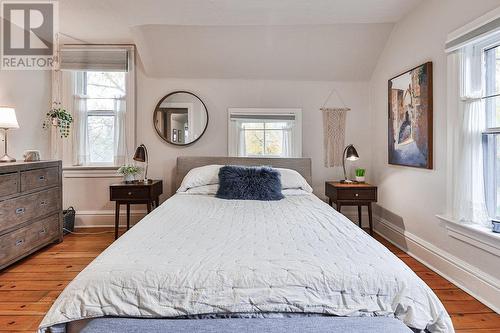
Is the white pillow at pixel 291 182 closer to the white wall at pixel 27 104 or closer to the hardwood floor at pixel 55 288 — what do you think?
the hardwood floor at pixel 55 288

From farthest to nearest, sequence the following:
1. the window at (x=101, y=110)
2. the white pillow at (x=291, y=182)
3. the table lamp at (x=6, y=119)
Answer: the window at (x=101, y=110) → the white pillow at (x=291, y=182) → the table lamp at (x=6, y=119)

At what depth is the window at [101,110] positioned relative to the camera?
3.99 metres

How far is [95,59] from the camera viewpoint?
12.8ft

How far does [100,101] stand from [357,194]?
340 centimetres

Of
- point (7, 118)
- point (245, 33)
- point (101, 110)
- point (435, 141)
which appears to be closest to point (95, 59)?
point (101, 110)

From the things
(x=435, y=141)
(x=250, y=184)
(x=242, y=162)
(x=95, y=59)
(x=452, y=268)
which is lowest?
(x=452, y=268)

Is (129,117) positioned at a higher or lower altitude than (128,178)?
higher

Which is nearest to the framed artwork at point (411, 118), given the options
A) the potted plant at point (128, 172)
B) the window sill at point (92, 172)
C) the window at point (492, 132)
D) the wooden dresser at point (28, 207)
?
the window at point (492, 132)

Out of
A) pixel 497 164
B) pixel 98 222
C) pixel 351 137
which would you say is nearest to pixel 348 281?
pixel 497 164

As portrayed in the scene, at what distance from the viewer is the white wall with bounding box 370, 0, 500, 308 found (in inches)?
91.0

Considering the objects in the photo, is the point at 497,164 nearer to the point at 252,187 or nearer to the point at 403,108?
the point at 403,108

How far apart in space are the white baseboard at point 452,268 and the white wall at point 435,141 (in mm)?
28

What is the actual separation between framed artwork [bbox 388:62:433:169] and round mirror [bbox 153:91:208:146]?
2224 mm

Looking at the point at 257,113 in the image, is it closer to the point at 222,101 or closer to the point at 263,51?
the point at 222,101
